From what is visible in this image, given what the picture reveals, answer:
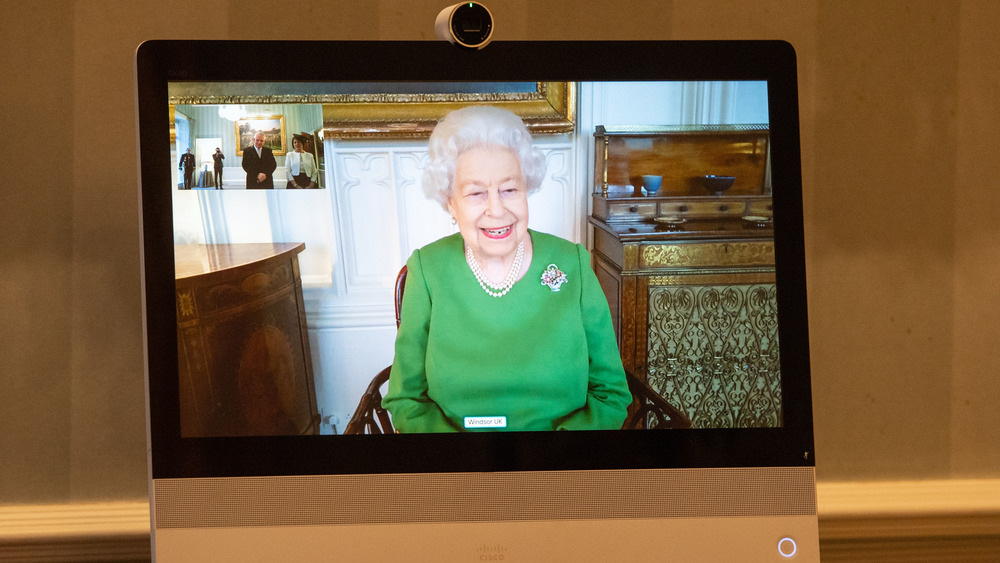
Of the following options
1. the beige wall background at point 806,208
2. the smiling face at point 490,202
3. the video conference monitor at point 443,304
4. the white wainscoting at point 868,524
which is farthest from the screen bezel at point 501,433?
the white wainscoting at point 868,524

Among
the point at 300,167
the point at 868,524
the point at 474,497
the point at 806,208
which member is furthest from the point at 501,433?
the point at 868,524

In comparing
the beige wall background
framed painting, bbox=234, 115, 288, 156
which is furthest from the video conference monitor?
the beige wall background

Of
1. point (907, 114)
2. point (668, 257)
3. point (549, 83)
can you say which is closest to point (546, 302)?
point (668, 257)

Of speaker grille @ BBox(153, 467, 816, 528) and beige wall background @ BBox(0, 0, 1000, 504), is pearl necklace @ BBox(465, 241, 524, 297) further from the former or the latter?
beige wall background @ BBox(0, 0, 1000, 504)

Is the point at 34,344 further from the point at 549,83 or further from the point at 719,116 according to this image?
the point at 719,116

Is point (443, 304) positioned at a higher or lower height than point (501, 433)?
higher

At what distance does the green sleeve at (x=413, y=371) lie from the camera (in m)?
0.84

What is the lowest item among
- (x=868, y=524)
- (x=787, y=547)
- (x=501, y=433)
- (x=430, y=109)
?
(x=868, y=524)

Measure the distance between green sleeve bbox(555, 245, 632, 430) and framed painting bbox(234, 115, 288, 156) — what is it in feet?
1.32

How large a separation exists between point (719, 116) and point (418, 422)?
1.84 ft

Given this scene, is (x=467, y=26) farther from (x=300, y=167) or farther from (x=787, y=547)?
(x=787, y=547)

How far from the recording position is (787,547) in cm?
83

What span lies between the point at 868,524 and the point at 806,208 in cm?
65

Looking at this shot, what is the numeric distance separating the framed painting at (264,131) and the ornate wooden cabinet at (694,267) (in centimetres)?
40
